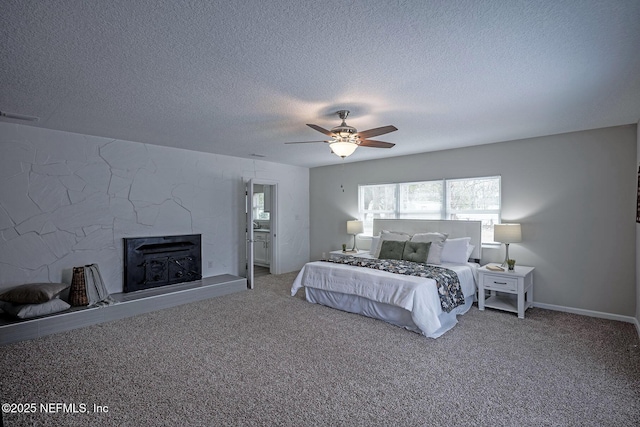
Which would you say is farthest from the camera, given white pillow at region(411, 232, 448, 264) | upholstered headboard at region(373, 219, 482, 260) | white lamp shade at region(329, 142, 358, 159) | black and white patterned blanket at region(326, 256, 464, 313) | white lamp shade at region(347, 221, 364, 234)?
white lamp shade at region(347, 221, 364, 234)

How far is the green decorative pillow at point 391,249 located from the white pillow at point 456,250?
24.9 inches

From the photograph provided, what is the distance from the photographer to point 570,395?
2.36 metres

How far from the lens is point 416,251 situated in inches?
188

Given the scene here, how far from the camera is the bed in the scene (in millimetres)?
3496

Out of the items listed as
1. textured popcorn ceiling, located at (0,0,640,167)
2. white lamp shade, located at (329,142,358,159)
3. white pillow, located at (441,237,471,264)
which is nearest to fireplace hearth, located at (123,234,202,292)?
textured popcorn ceiling, located at (0,0,640,167)

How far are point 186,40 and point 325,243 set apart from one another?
220 inches

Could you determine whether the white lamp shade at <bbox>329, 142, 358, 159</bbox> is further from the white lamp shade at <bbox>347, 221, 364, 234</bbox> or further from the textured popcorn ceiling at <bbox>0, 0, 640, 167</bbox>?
the white lamp shade at <bbox>347, 221, 364, 234</bbox>

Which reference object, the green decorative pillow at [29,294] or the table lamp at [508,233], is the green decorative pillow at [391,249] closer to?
the table lamp at [508,233]

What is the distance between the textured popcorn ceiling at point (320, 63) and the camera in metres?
1.72

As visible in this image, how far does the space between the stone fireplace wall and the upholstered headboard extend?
2691 mm

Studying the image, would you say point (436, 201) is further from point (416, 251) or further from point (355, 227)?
point (355, 227)

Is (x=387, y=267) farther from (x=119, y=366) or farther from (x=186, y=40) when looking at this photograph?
(x=186, y=40)

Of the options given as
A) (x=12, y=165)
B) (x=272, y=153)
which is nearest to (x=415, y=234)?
(x=272, y=153)

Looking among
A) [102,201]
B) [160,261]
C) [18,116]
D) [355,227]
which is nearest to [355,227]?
[355,227]
